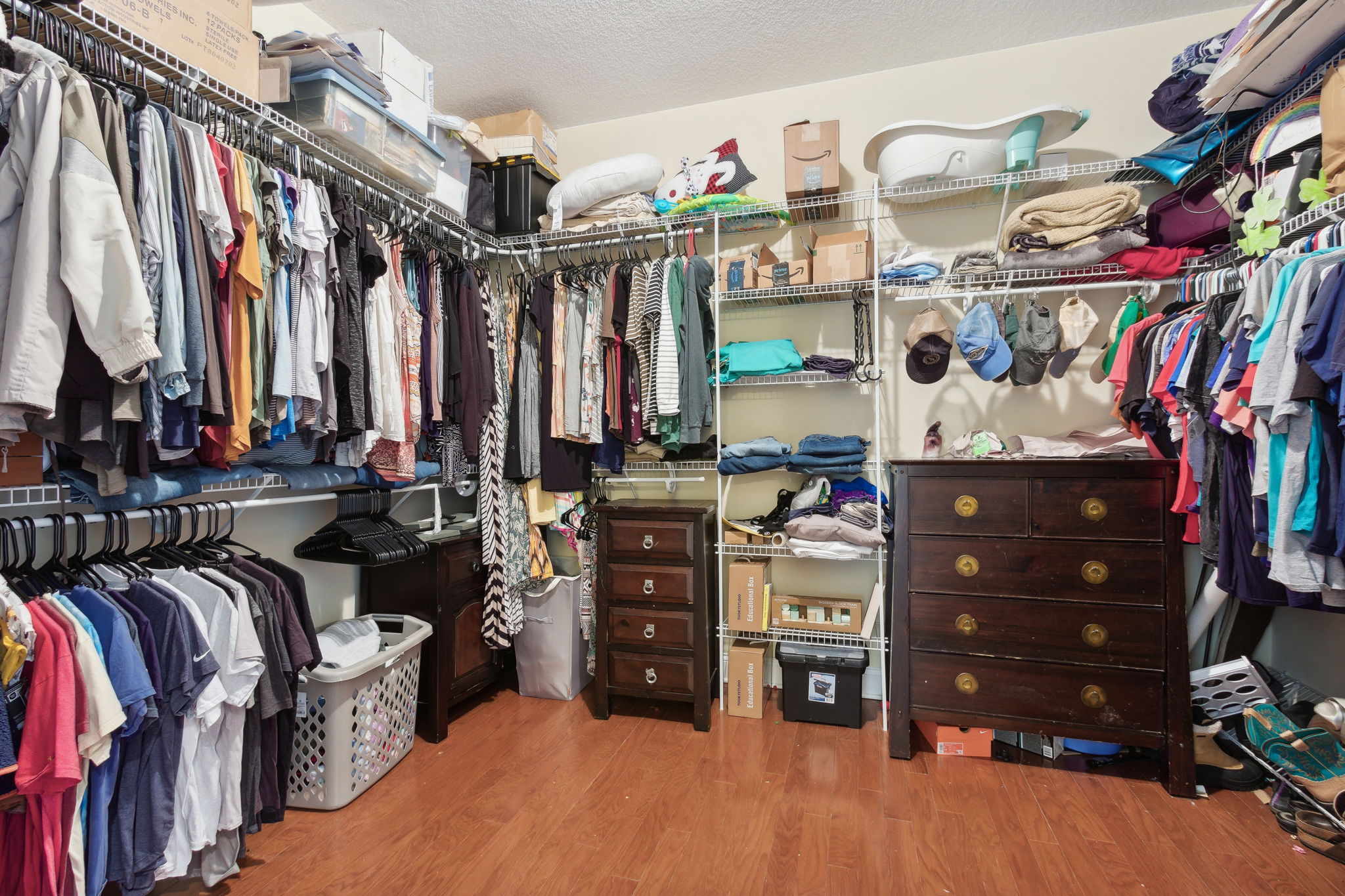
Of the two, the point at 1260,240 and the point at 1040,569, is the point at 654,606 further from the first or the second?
the point at 1260,240

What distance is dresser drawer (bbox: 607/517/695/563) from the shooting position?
2.50m

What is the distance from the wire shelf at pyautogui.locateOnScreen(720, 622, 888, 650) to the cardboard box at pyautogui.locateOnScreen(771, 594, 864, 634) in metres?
0.02

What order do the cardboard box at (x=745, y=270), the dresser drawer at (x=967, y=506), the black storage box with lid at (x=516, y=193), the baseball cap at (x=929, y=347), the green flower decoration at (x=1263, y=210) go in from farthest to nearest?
the black storage box with lid at (x=516, y=193) → the cardboard box at (x=745, y=270) → the baseball cap at (x=929, y=347) → the dresser drawer at (x=967, y=506) → the green flower decoration at (x=1263, y=210)

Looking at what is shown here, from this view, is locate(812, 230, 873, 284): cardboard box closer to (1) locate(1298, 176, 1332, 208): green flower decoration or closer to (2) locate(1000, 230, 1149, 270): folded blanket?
(2) locate(1000, 230, 1149, 270): folded blanket

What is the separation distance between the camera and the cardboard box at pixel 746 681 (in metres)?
2.54

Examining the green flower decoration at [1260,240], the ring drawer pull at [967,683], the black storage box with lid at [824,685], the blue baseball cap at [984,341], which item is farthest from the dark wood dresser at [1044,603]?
the green flower decoration at [1260,240]

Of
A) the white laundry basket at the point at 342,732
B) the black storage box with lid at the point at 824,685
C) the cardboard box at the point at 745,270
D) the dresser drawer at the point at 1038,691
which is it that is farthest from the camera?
the cardboard box at the point at 745,270

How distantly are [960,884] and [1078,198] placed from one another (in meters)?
2.26

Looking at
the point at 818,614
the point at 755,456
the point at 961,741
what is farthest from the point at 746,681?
the point at 755,456

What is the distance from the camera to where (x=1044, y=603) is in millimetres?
2078

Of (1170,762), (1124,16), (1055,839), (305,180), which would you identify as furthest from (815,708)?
(1124,16)

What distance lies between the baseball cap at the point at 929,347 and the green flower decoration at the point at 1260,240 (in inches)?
33.8

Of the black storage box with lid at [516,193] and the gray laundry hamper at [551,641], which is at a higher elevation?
the black storage box with lid at [516,193]

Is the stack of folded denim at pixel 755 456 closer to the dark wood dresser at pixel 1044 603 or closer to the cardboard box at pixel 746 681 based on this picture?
the dark wood dresser at pixel 1044 603
